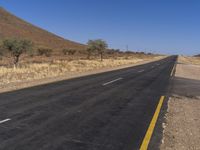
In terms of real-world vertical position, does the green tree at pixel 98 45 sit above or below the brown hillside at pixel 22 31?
below

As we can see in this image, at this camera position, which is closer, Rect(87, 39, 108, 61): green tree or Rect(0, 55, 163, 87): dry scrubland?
Rect(0, 55, 163, 87): dry scrubland

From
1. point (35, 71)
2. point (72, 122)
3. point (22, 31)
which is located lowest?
point (35, 71)

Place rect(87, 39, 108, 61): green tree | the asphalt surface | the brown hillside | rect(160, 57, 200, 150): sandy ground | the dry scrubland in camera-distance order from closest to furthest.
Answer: the asphalt surface
rect(160, 57, 200, 150): sandy ground
the dry scrubland
rect(87, 39, 108, 61): green tree
the brown hillside

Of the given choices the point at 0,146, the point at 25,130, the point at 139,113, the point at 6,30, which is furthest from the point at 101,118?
the point at 6,30

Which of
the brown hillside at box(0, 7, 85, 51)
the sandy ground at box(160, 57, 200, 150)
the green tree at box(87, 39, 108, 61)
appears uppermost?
the brown hillside at box(0, 7, 85, 51)

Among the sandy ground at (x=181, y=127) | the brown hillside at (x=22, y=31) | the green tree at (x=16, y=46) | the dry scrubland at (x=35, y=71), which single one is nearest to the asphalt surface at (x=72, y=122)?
the sandy ground at (x=181, y=127)

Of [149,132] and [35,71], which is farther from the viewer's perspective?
[35,71]

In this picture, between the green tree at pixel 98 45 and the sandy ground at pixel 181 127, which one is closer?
the sandy ground at pixel 181 127

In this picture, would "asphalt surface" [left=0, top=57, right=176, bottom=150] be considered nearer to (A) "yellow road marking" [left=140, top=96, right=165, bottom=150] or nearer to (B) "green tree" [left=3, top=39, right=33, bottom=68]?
(A) "yellow road marking" [left=140, top=96, right=165, bottom=150]

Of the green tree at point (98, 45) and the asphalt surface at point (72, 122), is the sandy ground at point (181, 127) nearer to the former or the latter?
the asphalt surface at point (72, 122)

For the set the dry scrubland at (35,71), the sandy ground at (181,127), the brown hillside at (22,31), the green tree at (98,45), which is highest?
the brown hillside at (22,31)

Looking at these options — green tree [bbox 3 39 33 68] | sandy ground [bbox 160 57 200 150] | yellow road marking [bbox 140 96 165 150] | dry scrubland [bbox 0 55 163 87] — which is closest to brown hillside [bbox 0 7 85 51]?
→ green tree [bbox 3 39 33 68]

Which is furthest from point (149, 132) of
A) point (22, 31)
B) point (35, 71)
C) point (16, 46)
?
point (22, 31)

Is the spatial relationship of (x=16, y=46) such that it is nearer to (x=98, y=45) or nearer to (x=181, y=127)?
(x=181, y=127)
